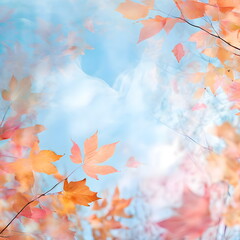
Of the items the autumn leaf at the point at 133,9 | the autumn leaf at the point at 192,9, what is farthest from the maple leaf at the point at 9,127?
the autumn leaf at the point at 192,9

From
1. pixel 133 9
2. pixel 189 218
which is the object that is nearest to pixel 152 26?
pixel 133 9

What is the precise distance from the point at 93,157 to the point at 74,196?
0.29 feet

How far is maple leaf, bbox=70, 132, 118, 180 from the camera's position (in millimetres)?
570

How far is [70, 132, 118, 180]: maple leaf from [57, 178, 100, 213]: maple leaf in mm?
41

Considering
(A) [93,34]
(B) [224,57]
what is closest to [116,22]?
(A) [93,34]

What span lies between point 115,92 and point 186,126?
0.67 feet

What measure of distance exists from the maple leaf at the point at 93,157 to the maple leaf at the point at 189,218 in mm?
208

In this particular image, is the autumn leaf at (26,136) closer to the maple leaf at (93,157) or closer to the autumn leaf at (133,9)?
the maple leaf at (93,157)

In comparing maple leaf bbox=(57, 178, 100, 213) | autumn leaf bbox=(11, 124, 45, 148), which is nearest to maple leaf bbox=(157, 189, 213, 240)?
maple leaf bbox=(57, 178, 100, 213)

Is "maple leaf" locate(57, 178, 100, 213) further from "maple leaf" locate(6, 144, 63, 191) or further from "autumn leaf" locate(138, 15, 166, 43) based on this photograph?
"autumn leaf" locate(138, 15, 166, 43)

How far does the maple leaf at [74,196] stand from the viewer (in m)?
0.54

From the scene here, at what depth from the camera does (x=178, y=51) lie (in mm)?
734

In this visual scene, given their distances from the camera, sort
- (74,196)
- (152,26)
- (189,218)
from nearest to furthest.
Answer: (189,218), (74,196), (152,26)

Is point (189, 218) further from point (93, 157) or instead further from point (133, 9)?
point (133, 9)
